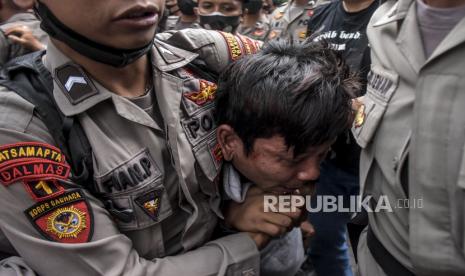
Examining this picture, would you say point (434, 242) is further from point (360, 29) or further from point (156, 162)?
point (360, 29)

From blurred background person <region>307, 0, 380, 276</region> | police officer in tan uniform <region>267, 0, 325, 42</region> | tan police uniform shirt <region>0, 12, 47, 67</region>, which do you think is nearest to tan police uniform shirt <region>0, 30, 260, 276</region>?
blurred background person <region>307, 0, 380, 276</region>

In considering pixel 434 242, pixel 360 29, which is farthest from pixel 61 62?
pixel 360 29

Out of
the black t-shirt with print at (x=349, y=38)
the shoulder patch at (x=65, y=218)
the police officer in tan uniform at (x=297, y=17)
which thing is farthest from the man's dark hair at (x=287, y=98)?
the police officer in tan uniform at (x=297, y=17)

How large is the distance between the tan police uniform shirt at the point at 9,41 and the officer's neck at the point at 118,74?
1290mm

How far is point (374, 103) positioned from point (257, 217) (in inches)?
19.4

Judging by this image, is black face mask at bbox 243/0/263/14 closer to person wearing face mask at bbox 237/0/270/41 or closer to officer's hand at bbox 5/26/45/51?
person wearing face mask at bbox 237/0/270/41

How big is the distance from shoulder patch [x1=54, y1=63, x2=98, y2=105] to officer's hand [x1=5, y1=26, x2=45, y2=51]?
1276 millimetres

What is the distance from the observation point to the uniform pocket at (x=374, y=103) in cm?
118

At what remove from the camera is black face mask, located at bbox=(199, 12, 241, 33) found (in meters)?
3.45

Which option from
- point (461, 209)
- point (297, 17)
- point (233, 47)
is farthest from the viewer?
point (297, 17)

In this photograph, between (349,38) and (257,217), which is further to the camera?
(349,38)

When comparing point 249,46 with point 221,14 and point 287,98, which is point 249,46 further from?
point 221,14

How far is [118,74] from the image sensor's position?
1018 millimetres

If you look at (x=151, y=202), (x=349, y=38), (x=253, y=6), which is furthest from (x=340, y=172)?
(x=253, y=6)
